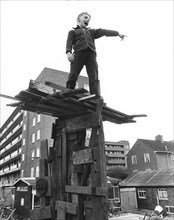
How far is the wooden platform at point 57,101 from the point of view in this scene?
12.2ft

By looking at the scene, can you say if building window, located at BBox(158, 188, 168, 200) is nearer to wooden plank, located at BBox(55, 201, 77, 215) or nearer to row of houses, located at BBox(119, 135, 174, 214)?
row of houses, located at BBox(119, 135, 174, 214)

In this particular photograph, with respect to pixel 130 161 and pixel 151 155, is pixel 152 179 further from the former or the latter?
pixel 130 161

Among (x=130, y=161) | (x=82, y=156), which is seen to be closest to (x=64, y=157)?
(x=82, y=156)

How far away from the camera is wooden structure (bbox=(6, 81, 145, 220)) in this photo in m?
3.71

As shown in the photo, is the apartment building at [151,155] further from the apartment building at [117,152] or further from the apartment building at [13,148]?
the apartment building at [117,152]

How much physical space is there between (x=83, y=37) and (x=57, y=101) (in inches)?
63.0

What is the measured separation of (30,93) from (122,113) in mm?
2105

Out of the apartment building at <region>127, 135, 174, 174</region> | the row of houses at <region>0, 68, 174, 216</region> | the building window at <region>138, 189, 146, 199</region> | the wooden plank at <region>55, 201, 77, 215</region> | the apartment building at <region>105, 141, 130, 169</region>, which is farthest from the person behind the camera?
the apartment building at <region>105, 141, 130, 169</region>

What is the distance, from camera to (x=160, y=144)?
1743 inches

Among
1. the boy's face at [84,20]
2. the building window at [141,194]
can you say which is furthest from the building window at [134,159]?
the boy's face at [84,20]

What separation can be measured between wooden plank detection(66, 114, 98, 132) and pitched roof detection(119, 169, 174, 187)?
22.4 m

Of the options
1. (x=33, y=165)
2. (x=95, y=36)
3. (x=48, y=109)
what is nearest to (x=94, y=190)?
(x=48, y=109)

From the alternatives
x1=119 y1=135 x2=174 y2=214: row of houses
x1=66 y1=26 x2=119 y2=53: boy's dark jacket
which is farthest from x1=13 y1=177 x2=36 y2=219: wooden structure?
x1=66 y1=26 x2=119 y2=53: boy's dark jacket

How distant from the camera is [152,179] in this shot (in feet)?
89.9
